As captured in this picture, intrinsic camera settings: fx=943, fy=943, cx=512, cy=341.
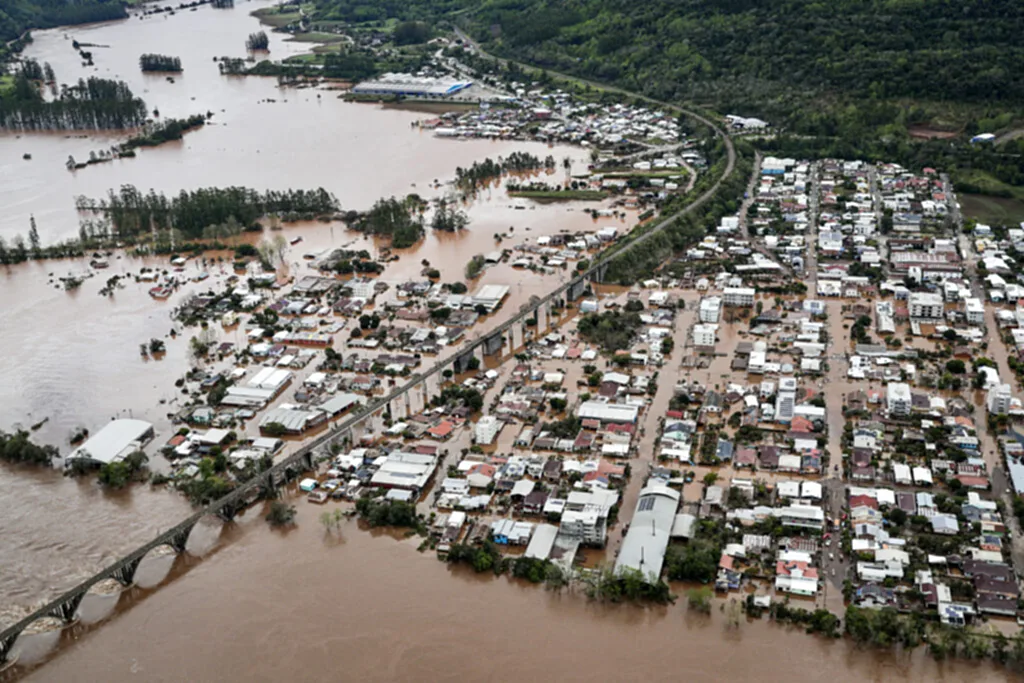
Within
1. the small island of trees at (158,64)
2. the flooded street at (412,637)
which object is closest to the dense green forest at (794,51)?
the small island of trees at (158,64)

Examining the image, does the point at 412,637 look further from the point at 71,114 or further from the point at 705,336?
the point at 71,114

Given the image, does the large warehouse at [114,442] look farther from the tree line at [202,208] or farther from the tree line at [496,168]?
the tree line at [496,168]

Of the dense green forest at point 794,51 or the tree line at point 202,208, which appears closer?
the tree line at point 202,208

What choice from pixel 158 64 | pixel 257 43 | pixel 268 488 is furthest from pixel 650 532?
pixel 257 43

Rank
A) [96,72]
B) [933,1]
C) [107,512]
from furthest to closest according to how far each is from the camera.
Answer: [96,72], [933,1], [107,512]

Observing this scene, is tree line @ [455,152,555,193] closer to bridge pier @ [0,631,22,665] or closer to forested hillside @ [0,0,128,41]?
bridge pier @ [0,631,22,665]

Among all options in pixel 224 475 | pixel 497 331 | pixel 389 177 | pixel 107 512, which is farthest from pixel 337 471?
pixel 389 177

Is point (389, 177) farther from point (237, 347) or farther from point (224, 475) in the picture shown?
point (224, 475)

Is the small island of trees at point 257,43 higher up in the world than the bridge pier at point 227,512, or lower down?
higher up
